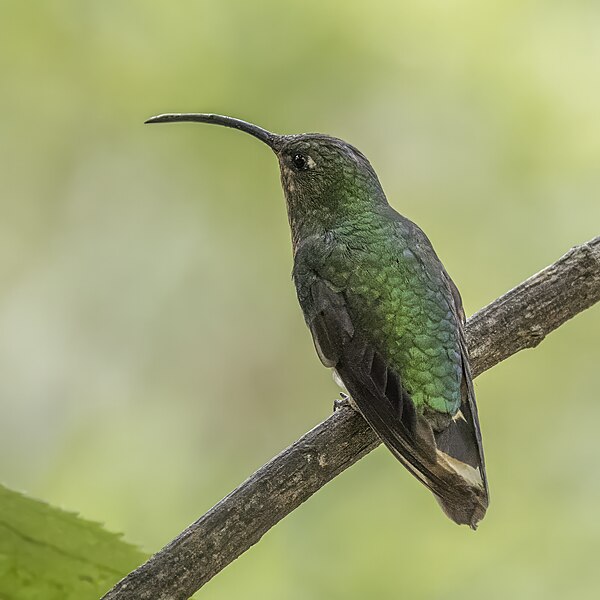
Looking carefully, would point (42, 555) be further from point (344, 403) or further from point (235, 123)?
point (235, 123)

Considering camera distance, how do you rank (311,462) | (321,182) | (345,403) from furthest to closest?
(321,182)
(345,403)
(311,462)

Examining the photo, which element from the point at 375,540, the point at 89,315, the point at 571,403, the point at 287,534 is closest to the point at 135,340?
the point at 89,315

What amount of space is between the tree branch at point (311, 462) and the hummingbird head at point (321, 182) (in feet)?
3.50

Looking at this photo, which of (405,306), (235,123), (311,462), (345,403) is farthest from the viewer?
(235,123)

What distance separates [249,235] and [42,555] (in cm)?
569

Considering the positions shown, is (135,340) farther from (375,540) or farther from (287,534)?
(375,540)

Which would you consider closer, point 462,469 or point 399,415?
point 462,469

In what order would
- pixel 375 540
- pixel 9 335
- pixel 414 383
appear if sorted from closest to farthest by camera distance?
pixel 414 383 < pixel 375 540 < pixel 9 335

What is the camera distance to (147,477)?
24.3ft

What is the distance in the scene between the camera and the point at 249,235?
7.80 metres

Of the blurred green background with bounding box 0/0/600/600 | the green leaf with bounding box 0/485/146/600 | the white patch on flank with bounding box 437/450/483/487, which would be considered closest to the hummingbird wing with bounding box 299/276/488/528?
the white patch on flank with bounding box 437/450/483/487

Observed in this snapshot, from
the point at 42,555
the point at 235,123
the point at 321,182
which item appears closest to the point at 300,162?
the point at 321,182

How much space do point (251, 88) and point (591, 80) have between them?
8.70 ft

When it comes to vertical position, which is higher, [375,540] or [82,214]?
[82,214]
